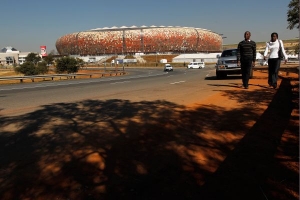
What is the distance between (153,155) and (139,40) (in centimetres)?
12353

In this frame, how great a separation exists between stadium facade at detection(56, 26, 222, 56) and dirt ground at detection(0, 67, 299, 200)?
12094cm

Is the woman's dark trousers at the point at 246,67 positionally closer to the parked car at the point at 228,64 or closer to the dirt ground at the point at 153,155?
the dirt ground at the point at 153,155

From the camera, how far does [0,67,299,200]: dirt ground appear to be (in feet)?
8.95

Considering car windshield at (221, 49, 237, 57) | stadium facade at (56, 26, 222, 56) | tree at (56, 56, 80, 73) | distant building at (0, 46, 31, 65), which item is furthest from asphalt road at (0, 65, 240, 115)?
distant building at (0, 46, 31, 65)

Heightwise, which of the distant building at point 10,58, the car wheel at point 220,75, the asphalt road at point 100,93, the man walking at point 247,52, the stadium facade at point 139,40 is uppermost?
the stadium facade at point 139,40

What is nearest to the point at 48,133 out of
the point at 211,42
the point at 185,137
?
A: the point at 185,137

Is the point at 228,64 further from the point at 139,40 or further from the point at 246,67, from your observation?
the point at 139,40

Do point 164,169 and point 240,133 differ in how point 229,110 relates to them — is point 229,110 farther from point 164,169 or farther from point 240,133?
point 164,169

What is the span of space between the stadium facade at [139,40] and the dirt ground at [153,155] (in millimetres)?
120941

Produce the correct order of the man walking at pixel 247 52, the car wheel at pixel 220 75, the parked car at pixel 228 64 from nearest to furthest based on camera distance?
the man walking at pixel 247 52
the parked car at pixel 228 64
the car wheel at pixel 220 75

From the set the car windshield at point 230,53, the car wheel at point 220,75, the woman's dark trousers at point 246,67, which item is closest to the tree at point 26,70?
the car wheel at point 220,75

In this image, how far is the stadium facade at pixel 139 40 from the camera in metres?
124

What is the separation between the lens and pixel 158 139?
441cm

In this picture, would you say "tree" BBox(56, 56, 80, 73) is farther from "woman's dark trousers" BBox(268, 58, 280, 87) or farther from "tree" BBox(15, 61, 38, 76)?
"woman's dark trousers" BBox(268, 58, 280, 87)
